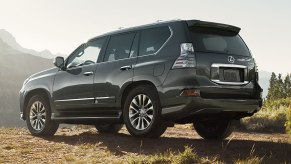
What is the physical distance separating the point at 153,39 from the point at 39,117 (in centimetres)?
340

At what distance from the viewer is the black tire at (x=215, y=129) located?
8.04 meters

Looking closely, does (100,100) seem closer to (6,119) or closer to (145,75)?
(145,75)

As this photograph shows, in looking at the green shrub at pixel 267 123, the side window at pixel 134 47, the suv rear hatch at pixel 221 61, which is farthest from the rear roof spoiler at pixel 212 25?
the green shrub at pixel 267 123

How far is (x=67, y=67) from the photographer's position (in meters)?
8.81

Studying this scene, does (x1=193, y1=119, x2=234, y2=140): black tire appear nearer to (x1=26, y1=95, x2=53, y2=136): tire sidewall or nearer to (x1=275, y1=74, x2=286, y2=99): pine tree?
(x1=26, y1=95, x2=53, y2=136): tire sidewall

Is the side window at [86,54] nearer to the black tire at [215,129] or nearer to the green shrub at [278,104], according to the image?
the black tire at [215,129]

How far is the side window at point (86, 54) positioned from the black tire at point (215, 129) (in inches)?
94.6

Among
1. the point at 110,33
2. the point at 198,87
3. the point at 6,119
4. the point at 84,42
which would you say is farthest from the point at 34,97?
the point at 6,119

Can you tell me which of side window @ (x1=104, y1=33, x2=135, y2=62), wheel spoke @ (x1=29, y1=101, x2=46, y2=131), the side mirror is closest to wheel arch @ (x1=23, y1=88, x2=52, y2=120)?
wheel spoke @ (x1=29, y1=101, x2=46, y2=131)

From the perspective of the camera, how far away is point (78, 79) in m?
8.35

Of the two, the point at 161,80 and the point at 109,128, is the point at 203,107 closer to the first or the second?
the point at 161,80

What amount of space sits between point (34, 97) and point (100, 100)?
86.0 inches

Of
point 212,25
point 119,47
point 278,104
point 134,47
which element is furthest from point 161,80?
point 278,104

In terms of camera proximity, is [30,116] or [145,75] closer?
[145,75]
